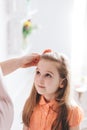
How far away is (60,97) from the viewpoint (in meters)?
1.28

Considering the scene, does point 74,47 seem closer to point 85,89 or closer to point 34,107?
point 85,89

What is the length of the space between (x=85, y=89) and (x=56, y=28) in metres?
0.59

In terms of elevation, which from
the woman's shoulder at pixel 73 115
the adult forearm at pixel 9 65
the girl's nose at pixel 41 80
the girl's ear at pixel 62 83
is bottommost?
the woman's shoulder at pixel 73 115

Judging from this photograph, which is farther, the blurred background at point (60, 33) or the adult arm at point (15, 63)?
the blurred background at point (60, 33)

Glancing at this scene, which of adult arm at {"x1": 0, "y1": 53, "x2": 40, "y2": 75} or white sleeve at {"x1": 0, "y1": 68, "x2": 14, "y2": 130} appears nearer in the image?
white sleeve at {"x1": 0, "y1": 68, "x2": 14, "y2": 130}

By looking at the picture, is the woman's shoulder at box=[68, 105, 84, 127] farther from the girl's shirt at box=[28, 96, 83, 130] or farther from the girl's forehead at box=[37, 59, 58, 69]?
the girl's forehead at box=[37, 59, 58, 69]

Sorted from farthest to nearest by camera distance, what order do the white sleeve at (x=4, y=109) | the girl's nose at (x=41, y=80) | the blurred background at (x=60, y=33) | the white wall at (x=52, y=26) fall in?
1. the white wall at (x=52, y=26)
2. the blurred background at (x=60, y=33)
3. the girl's nose at (x=41, y=80)
4. the white sleeve at (x=4, y=109)

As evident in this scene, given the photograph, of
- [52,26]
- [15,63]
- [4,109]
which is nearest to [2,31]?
[15,63]

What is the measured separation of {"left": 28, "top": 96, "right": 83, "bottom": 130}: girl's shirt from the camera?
130 cm

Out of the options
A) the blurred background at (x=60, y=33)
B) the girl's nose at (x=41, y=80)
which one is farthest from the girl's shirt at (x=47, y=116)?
the blurred background at (x=60, y=33)

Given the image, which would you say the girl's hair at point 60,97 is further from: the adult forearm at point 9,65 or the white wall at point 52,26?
the white wall at point 52,26

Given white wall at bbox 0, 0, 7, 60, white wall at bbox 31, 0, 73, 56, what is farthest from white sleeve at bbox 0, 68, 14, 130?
white wall at bbox 31, 0, 73, 56

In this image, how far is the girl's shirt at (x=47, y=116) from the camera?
1297 mm

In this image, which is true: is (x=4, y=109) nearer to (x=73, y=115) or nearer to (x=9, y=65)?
(x=9, y=65)
